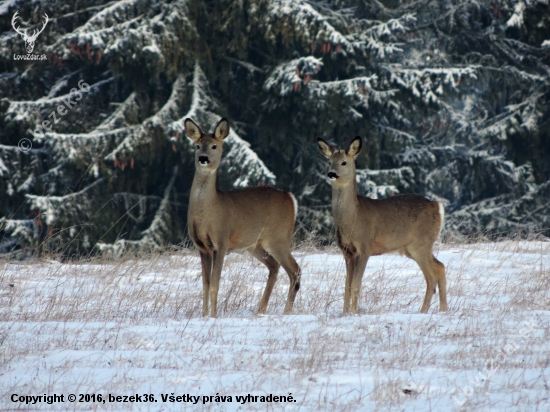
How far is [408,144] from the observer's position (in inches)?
690

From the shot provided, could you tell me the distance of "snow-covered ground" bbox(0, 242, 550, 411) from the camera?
4414 mm

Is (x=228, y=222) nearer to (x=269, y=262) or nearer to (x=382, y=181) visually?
(x=269, y=262)

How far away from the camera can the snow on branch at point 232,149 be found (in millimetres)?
14984

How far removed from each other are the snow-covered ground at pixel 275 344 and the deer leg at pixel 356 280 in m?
0.14

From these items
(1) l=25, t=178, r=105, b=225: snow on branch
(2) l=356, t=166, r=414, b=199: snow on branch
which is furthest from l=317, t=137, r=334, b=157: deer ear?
(1) l=25, t=178, r=105, b=225: snow on branch

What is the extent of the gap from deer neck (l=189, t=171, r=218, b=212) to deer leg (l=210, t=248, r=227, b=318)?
44 centimetres

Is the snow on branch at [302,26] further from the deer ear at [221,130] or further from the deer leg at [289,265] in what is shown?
the deer leg at [289,265]

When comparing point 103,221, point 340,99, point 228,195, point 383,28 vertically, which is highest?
point 383,28

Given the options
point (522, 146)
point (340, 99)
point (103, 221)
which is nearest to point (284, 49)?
point (340, 99)

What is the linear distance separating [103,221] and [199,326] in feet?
35.5

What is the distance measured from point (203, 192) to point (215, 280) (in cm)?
82

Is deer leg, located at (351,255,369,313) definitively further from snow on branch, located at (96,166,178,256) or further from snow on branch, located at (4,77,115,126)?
snow on branch, located at (4,77,115,126)

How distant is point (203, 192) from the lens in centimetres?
736

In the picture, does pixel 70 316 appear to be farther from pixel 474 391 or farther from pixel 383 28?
pixel 383 28
